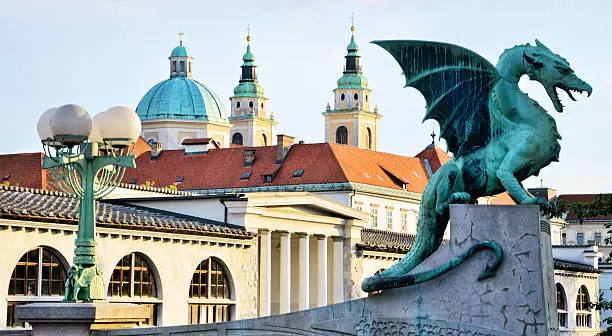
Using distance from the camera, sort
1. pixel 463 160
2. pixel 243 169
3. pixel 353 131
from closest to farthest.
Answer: pixel 463 160, pixel 243 169, pixel 353 131

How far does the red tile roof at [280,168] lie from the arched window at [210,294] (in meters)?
40.0

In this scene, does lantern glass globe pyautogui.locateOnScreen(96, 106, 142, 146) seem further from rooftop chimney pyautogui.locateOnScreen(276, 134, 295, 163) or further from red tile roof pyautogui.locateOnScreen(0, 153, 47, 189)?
rooftop chimney pyautogui.locateOnScreen(276, 134, 295, 163)

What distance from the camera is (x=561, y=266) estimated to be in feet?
231

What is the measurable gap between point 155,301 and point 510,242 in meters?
29.2

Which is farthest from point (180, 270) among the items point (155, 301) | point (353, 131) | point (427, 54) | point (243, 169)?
point (353, 131)

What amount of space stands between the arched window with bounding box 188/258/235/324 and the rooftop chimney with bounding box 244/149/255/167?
1821 inches

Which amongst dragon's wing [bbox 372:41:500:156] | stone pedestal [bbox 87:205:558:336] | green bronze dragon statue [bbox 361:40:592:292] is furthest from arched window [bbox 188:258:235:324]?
stone pedestal [bbox 87:205:558:336]

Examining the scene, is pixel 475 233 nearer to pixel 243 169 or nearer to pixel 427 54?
pixel 427 54

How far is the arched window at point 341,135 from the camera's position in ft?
544

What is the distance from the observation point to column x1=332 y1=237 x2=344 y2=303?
59.8 m

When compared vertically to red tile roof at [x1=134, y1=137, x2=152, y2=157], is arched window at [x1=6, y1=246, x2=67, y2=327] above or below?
below

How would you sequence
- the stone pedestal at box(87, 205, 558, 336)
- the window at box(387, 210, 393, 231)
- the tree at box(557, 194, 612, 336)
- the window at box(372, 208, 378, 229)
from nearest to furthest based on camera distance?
1. the stone pedestal at box(87, 205, 558, 336)
2. the tree at box(557, 194, 612, 336)
3. the window at box(372, 208, 378, 229)
4. the window at box(387, 210, 393, 231)

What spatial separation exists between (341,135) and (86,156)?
14868 centimetres

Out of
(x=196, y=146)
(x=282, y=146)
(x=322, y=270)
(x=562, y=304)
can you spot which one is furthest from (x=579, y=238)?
(x=322, y=270)
